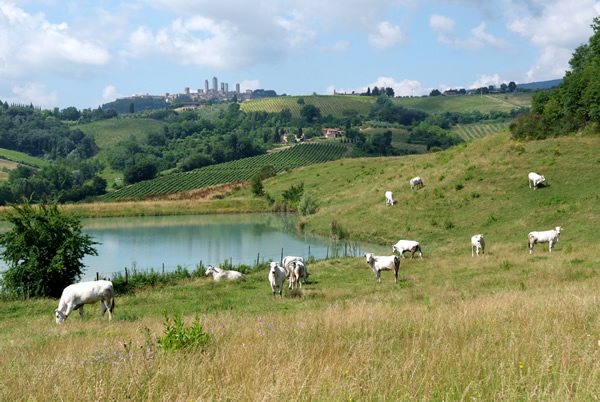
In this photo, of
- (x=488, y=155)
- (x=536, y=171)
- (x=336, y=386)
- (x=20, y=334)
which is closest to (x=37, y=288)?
(x=20, y=334)

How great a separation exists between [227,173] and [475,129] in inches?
4313

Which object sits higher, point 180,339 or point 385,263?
point 180,339

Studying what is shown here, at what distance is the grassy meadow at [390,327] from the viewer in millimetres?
4676

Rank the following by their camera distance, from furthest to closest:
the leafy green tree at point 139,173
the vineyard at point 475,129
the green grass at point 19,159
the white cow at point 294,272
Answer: the green grass at point 19,159, the vineyard at point 475,129, the leafy green tree at point 139,173, the white cow at point 294,272

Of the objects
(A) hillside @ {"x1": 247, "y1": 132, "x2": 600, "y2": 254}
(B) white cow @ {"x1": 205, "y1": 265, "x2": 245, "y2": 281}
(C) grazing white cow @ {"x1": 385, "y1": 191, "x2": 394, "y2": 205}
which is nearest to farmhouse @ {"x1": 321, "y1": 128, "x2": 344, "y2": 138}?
(A) hillside @ {"x1": 247, "y1": 132, "x2": 600, "y2": 254}

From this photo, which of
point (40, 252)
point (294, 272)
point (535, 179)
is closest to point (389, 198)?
point (535, 179)

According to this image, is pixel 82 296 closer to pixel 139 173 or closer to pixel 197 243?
pixel 197 243

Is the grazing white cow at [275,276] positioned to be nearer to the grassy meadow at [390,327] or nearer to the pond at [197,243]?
the grassy meadow at [390,327]

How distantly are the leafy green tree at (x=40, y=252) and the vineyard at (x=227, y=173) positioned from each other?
76.2 metres

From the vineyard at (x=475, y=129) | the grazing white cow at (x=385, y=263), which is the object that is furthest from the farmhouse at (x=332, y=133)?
the grazing white cow at (x=385, y=263)

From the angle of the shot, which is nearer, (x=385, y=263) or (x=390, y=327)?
(x=390, y=327)

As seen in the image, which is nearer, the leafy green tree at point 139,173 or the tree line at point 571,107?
the tree line at point 571,107

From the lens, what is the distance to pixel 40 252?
23812 millimetres

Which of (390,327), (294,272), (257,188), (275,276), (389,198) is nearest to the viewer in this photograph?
(390,327)
